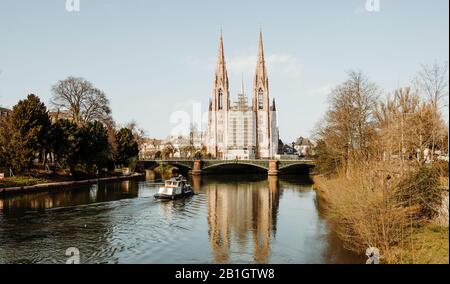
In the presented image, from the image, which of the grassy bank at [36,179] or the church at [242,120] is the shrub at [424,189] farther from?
the church at [242,120]

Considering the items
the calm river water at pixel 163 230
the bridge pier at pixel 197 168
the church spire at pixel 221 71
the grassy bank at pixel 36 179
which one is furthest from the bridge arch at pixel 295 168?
the church spire at pixel 221 71

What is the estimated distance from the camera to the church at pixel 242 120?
14362 cm

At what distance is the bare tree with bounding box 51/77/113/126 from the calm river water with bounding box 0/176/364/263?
1030 inches

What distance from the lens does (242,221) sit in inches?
1307

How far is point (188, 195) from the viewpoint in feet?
159

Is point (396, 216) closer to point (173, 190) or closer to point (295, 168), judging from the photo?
point (173, 190)

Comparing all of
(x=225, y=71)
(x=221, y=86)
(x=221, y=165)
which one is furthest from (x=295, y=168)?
(x=225, y=71)

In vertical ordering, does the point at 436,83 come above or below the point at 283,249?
above

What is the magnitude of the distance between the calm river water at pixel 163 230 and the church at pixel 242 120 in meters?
97.6
